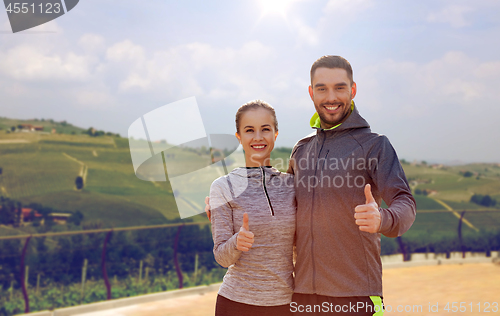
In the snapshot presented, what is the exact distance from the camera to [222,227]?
6.68 feet

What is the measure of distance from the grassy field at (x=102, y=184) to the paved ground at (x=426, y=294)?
10.5m

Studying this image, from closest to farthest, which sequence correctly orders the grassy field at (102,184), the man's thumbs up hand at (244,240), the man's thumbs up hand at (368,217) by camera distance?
the man's thumbs up hand at (368,217)
the man's thumbs up hand at (244,240)
the grassy field at (102,184)

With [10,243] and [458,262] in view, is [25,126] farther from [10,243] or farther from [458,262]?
[458,262]

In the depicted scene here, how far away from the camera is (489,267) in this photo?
10586 mm

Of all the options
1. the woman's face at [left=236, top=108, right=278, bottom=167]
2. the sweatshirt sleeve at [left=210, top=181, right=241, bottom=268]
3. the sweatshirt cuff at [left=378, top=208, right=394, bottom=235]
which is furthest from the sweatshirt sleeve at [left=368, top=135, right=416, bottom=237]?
the sweatshirt sleeve at [left=210, top=181, right=241, bottom=268]

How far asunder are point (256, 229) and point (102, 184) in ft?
82.7

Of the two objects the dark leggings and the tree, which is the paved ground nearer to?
the dark leggings

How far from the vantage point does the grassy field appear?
22.5 m

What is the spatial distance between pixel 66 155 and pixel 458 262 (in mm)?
22882

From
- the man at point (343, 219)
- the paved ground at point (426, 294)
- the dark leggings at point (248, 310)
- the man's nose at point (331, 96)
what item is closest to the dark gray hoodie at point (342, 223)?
the man at point (343, 219)


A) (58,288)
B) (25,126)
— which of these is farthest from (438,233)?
(25,126)

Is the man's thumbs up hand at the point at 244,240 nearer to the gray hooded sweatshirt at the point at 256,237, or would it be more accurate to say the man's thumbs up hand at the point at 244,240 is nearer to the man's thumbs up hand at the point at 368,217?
the gray hooded sweatshirt at the point at 256,237

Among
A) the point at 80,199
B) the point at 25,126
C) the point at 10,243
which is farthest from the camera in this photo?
the point at 25,126

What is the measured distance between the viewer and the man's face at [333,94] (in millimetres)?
2182
